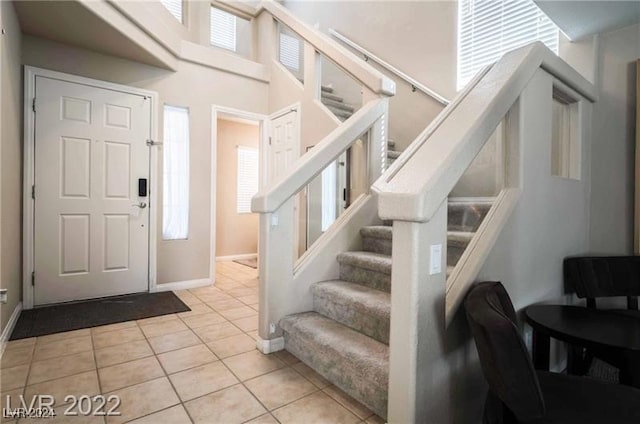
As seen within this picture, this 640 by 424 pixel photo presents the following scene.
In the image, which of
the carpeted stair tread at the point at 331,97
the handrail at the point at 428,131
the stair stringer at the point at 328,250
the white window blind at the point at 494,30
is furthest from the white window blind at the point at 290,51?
the handrail at the point at 428,131

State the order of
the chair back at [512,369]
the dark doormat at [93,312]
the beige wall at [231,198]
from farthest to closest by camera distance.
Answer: the beige wall at [231,198]
the dark doormat at [93,312]
the chair back at [512,369]

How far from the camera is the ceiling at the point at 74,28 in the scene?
2607 millimetres

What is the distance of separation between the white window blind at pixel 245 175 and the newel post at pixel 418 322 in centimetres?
529

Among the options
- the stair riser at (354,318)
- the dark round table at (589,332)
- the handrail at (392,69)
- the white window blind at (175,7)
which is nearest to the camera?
the dark round table at (589,332)

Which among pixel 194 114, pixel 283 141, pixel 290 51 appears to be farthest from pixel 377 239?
pixel 290 51

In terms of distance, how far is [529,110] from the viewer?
6.12ft

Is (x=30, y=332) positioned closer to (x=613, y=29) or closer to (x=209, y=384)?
(x=209, y=384)

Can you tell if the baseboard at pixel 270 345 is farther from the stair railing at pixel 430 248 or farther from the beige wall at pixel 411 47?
the beige wall at pixel 411 47

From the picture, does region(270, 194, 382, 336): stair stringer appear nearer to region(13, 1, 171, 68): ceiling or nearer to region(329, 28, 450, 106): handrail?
region(329, 28, 450, 106): handrail

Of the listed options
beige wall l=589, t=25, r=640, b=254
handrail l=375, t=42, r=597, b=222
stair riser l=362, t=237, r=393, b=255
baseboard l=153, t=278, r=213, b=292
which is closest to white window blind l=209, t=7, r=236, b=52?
baseboard l=153, t=278, r=213, b=292

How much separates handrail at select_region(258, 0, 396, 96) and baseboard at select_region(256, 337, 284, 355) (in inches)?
87.8

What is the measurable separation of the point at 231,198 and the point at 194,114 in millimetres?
2419

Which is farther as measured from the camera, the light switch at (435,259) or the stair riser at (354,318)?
the stair riser at (354,318)

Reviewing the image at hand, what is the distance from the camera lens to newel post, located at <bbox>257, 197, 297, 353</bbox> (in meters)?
2.23
